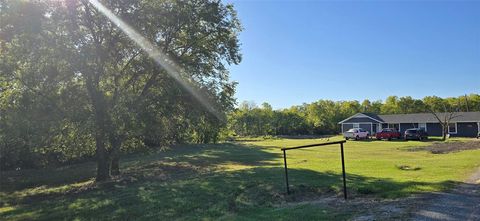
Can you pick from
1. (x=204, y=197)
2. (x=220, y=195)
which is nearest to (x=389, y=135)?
(x=220, y=195)

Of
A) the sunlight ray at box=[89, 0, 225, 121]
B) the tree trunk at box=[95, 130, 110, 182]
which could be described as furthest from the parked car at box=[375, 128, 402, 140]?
the tree trunk at box=[95, 130, 110, 182]

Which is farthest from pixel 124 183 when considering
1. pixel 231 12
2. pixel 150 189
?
pixel 231 12

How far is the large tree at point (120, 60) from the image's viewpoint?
53.0 ft

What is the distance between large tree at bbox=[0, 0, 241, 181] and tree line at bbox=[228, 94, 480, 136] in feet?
200

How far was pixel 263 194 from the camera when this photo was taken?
12492mm

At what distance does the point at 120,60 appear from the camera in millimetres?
20125

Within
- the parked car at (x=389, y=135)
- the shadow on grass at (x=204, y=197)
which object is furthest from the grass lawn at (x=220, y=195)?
the parked car at (x=389, y=135)

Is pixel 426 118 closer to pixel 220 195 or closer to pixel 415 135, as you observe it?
pixel 415 135

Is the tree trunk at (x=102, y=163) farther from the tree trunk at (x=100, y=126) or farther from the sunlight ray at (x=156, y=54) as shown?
the sunlight ray at (x=156, y=54)

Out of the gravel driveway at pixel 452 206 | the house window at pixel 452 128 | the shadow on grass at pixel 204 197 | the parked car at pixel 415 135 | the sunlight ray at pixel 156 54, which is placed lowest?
the shadow on grass at pixel 204 197

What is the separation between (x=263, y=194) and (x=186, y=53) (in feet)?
37.6

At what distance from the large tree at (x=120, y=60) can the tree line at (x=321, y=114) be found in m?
61.0

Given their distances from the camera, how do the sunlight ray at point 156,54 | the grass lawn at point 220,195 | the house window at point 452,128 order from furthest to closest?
the house window at point 452,128 < the sunlight ray at point 156,54 < the grass lawn at point 220,195

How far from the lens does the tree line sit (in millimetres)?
82281
